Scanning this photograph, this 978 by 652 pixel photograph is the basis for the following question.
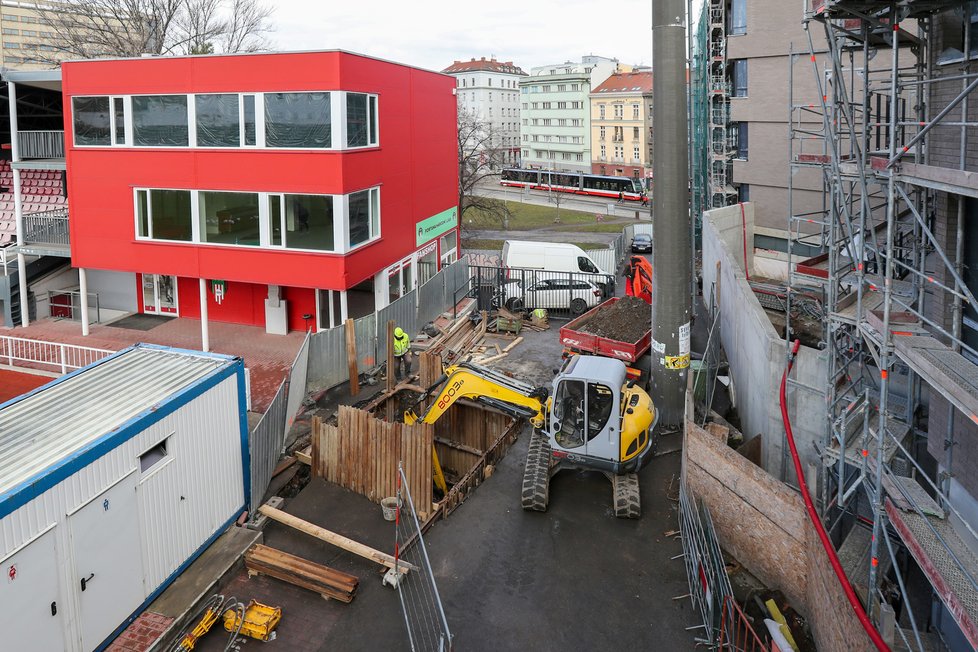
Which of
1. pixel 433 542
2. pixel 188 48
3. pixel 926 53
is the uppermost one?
pixel 188 48

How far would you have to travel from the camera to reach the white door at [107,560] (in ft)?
30.6

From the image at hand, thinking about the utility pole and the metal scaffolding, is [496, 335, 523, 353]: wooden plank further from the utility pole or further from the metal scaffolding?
the metal scaffolding

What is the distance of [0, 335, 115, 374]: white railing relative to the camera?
19.7 metres

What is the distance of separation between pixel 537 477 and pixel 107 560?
6.72 metres

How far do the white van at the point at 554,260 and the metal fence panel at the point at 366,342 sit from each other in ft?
32.3

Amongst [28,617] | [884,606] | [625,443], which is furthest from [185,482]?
[884,606]

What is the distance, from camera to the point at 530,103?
361 ft

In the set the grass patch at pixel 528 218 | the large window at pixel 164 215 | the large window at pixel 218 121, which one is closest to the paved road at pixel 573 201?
the grass patch at pixel 528 218

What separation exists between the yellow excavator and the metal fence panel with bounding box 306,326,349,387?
18.7 feet

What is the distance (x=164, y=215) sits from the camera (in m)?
21.9

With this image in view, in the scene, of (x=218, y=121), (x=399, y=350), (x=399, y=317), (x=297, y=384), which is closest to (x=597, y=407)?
(x=297, y=384)

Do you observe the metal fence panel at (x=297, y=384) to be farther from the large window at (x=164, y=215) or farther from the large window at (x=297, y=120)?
the large window at (x=164, y=215)

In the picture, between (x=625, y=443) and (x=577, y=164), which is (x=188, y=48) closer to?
(x=625, y=443)

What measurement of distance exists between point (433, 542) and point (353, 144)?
12159 mm
